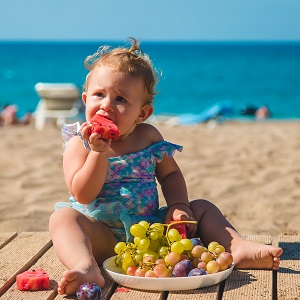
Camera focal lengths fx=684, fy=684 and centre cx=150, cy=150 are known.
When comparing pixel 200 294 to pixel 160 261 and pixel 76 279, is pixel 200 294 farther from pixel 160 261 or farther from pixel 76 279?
pixel 76 279

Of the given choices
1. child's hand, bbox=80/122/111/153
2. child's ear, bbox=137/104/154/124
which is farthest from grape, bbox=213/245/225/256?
child's ear, bbox=137/104/154/124

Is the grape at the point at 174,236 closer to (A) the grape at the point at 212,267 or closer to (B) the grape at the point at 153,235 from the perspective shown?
(B) the grape at the point at 153,235

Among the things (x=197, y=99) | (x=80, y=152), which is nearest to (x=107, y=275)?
(x=80, y=152)

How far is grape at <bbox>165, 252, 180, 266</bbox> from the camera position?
8.46 feet

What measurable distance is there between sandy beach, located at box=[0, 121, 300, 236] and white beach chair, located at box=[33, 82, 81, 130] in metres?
4.46

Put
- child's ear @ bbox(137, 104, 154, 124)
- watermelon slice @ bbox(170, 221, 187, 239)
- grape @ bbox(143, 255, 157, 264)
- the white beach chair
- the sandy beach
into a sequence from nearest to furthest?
grape @ bbox(143, 255, 157, 264)
watermelon slice @ bbox(170, 221, 187, 239)
child's ear @ bbox(137, 104, 154, 124)
the sandy beach
the white beach chair

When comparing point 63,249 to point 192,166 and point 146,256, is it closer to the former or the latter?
point 146,256

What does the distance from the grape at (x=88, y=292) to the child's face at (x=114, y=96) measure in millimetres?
796

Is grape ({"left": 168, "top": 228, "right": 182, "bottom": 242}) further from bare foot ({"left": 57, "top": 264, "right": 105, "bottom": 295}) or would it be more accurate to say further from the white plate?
bare foot ({"left": 57, "top": 264, "right": 105, "bottom": 295})

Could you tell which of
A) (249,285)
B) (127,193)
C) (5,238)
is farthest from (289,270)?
(5,238)

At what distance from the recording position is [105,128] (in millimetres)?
2688

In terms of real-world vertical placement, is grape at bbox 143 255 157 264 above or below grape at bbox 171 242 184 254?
below

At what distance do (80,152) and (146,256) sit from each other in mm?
593

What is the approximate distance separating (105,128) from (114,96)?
11.1 inches
